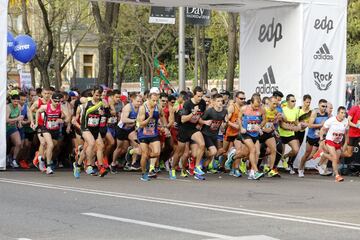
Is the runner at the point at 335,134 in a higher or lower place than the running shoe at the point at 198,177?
A: higher

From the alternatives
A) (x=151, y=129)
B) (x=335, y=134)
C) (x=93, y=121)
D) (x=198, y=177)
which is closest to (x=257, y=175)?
(x=198, y=177)

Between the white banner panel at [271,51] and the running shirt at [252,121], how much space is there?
2.55m

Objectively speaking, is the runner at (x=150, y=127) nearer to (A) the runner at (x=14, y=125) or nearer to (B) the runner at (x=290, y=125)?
(B) the runner at (x=290, y=125)

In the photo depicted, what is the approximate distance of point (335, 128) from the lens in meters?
18.1

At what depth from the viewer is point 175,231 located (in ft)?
33.0

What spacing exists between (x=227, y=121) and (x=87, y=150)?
3.10 meters

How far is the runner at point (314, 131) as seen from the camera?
19.3 metres

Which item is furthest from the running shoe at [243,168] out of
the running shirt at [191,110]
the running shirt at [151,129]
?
the running shirt at [151,129]

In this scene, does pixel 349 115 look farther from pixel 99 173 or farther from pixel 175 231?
pixel 175 231

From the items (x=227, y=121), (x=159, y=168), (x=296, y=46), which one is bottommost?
(x=159, y=168)

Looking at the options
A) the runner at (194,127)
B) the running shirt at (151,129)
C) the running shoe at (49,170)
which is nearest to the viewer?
the running shirt at (151,129)

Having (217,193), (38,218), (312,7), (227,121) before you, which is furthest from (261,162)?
(38,218)

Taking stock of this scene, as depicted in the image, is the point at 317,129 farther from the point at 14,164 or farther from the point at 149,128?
the point at 14,164

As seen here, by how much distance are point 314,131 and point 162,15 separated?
28.9 ft
